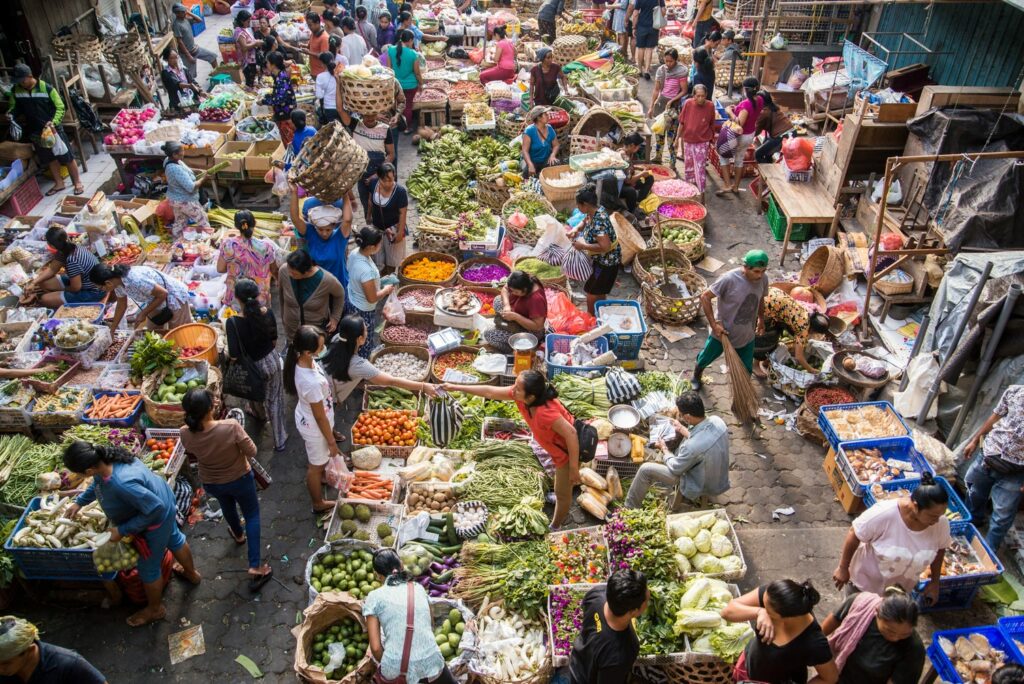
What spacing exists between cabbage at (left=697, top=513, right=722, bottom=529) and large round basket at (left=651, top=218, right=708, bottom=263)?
15.1 ft

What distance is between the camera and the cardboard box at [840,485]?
665 cm

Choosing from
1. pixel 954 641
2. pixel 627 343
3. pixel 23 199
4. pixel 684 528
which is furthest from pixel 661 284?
pixel 23 199

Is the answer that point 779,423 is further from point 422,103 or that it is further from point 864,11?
point 864,11

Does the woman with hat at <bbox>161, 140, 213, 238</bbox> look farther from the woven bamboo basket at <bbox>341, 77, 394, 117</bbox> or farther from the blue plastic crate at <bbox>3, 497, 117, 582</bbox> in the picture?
the blue plastic crate at <bbox>3, 497, 117, 582</bbox>

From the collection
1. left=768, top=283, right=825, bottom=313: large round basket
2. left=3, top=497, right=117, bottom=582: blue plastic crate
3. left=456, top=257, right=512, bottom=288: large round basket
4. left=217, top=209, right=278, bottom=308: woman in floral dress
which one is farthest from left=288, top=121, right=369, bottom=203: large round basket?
left=768, top=283, right=825, bottom=313: large round basket

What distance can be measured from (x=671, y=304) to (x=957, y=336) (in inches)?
121

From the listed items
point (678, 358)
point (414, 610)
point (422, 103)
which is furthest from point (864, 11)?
point (414, 610)

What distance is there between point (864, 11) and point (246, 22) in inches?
480

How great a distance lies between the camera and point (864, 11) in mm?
14242

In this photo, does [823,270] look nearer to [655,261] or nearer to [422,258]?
[655,261]

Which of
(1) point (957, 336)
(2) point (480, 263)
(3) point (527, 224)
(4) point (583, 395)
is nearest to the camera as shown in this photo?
(1) point (957, 336)

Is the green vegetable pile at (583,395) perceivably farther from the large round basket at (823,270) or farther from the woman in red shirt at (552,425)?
the large round basket at (823,270)

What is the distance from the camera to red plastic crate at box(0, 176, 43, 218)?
10312 millimetres

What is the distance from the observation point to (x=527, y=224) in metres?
9.77
